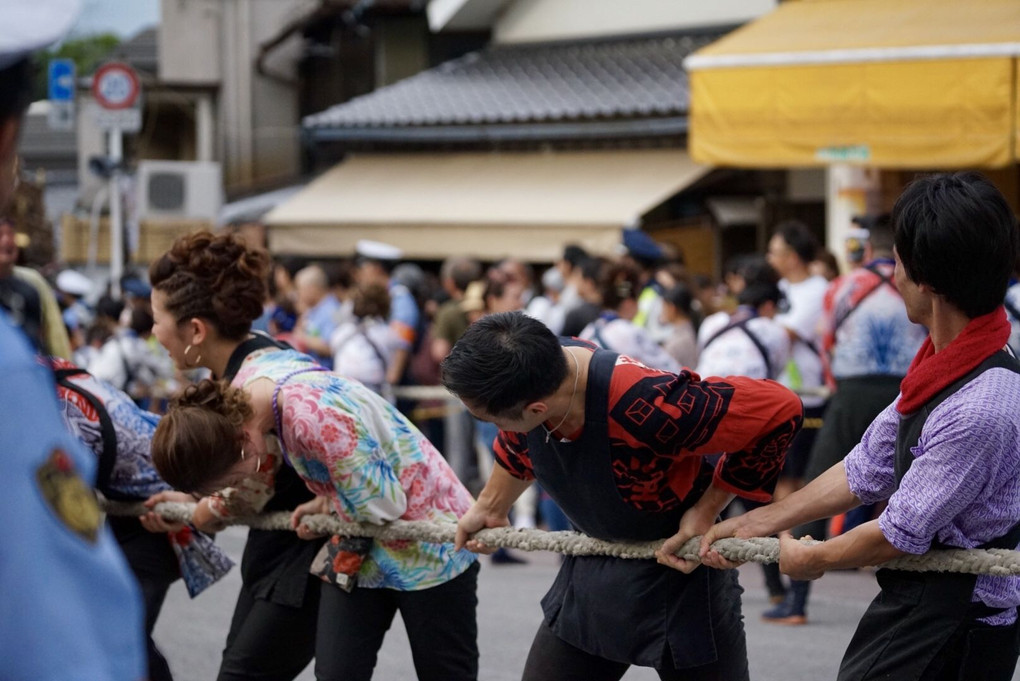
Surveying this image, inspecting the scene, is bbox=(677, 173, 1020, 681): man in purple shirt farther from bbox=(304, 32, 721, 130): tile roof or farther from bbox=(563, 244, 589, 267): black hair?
bbox=(304, 32, 721, 130): tile roof

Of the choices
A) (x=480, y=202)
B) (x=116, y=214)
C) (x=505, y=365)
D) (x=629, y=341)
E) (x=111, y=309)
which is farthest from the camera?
(x=480, y=202)

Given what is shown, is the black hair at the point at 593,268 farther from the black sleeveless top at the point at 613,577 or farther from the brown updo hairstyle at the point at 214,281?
the black sleeveless top at the point at 613,577

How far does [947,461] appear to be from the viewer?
2.55 m

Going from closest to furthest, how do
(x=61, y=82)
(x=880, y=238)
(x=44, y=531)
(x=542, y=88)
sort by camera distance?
(x=44, y=531)
(x=880, y=238)
(x=61, y=82)
(x=542, y=88)

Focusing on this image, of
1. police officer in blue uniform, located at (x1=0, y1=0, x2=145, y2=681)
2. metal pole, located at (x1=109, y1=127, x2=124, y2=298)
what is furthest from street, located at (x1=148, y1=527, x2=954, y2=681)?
metal pole, located at (x1=109, y1=127, x2=124, y2=298)

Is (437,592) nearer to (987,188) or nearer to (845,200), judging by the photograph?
(987,188)

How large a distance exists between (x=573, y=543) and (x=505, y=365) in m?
0.61

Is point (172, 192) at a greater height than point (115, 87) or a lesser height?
lesser

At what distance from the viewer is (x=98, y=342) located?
11.4 m

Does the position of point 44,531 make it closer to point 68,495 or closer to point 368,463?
point 68,495

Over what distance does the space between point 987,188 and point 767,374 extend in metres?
4.60

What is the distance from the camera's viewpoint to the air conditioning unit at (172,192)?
53.5 ft

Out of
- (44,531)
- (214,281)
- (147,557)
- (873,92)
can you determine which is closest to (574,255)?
(873,92)

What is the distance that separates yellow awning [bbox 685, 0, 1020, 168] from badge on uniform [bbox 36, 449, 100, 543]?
8.61 metres
